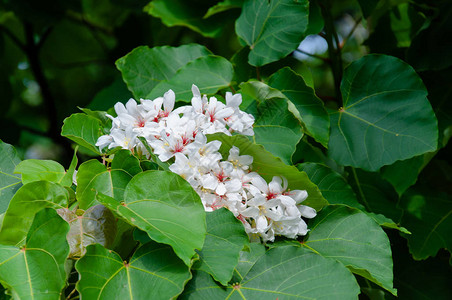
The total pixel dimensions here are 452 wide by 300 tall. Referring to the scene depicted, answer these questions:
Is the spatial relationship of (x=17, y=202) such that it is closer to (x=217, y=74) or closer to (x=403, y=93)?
(x=217, y=74)

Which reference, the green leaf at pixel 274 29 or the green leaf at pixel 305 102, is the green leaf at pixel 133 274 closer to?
the green leaf at pixel 305 102

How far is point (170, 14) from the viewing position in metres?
1.71

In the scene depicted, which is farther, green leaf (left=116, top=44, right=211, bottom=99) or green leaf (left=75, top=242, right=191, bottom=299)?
green leaf (left=116, top=44, right=211, bottom=99)

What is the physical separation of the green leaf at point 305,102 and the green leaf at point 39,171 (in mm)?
533

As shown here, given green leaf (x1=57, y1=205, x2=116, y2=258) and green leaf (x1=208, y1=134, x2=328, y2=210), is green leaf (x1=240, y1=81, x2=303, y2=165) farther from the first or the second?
green leaf (x1=57, y1=205, x2=116, y2=258)

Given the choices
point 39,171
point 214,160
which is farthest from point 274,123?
point 39,171

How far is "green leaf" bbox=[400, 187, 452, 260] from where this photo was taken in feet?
4.23

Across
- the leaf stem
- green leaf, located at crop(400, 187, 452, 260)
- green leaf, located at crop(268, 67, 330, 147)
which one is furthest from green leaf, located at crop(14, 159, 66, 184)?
green leaf, located at crop(400, 187, 452, 260)

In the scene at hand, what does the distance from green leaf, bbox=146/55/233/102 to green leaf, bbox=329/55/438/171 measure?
11.8 inches

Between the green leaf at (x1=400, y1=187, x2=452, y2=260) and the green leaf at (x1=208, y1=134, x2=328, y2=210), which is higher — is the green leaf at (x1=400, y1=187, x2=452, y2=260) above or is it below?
below

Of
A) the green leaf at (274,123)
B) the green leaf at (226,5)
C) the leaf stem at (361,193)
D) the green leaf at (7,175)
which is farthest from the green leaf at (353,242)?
the green leaf at (226,5)

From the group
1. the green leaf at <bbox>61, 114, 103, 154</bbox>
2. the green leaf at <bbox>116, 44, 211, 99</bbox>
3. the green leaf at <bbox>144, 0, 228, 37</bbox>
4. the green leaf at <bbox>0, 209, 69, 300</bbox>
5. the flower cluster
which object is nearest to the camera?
the green leaf at <bbox>0, 209, 69, 300</bbox>

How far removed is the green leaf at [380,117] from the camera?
111 cm

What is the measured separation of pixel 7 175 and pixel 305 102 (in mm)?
678
